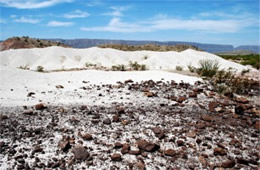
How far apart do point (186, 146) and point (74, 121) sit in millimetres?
1807

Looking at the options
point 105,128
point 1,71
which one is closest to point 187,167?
point 105,128

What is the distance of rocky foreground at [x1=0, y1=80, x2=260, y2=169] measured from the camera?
3709 mm

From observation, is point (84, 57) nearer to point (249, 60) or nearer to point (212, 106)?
point (249, 60)

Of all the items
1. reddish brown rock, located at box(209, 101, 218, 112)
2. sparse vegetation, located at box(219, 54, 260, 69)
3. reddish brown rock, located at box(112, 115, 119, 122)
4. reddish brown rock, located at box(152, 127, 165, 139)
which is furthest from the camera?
sparse vegetation, located at box(219, 54, 260, 69)

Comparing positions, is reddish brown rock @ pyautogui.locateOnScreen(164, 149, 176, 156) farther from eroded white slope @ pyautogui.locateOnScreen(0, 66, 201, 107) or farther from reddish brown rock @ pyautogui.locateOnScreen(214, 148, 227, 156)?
eroded white slope @ pyautogui.locateOnScreen(0, 66, 201, 107)

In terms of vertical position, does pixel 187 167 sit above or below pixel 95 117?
below

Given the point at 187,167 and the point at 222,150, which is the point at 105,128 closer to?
the point at 187,167

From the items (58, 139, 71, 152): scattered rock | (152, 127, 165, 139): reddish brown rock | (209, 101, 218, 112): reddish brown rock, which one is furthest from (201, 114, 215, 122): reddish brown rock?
(58, 139, 71, 152): scattered rock

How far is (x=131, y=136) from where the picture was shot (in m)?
4.33

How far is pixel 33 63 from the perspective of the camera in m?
29.4

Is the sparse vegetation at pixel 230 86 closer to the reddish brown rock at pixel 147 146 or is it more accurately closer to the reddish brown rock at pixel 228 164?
the reddish brown rock at pixel 228 164

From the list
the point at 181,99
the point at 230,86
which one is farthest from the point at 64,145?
the point at 230,86

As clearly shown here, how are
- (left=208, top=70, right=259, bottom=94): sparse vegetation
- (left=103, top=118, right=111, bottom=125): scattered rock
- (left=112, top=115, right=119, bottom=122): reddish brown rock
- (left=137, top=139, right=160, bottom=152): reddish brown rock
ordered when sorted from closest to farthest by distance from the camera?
(left=137, top=139, right=160, bottom=152): reddish brown rock < (left=103, top=118, right=111, bottom=125): scattered rock < (left=112, top=115, right=119, bottom=122): reddish brown rock < (left=208, top=70, right=259, bottom=94): sparse vegetation

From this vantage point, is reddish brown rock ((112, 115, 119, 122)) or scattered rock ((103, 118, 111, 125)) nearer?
scattered rock ((103, 118, 111, 125))
